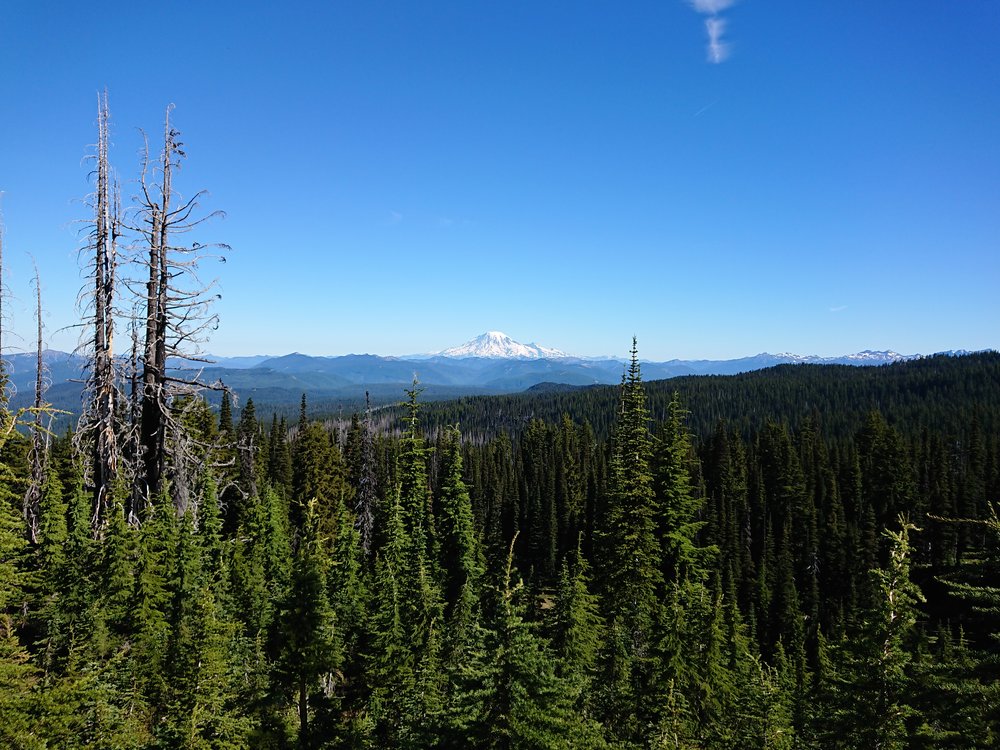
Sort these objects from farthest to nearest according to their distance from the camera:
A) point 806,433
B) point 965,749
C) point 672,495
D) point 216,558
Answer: point 806,433 < point 672,495 < point 216,558 < point 965,749

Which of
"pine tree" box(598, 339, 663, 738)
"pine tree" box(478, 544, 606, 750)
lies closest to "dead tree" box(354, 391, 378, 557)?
"pine tree" box(598, 339, 663, 738)

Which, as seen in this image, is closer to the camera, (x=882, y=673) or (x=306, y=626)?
(x=882, y=673)

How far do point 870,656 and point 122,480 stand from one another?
1861 cm

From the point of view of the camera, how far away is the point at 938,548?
69000 millimetres

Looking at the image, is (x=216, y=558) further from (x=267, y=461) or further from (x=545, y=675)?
(x=267, y=461)

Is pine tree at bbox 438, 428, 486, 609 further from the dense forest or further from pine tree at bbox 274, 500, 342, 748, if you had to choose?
pine tree at bbox 274, 500, 342, 748

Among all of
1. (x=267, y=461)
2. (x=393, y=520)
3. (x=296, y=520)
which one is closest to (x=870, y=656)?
(x=393, y=520)

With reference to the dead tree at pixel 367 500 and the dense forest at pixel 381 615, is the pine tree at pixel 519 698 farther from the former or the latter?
the dead tree at pixel 367 500

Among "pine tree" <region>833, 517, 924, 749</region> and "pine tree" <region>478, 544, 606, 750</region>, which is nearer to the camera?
"pine tree" <region>478, 544, 606, 750</region>

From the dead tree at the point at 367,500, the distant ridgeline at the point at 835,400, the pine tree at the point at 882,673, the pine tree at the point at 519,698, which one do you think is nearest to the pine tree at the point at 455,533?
the dead tree at the point at 367,500

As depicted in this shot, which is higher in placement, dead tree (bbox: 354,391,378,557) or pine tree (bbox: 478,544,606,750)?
pine tree (bbox: 478,544,606,750)

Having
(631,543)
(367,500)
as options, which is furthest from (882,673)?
(367,500)

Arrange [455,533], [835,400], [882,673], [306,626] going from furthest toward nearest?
[835,400] < [455,533] < [306,626] < [882,673]

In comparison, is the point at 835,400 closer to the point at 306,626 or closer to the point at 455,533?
the point at 455,533
